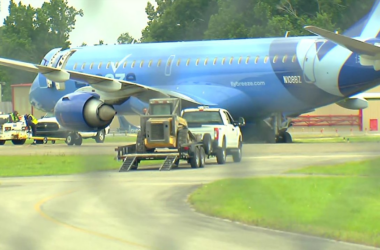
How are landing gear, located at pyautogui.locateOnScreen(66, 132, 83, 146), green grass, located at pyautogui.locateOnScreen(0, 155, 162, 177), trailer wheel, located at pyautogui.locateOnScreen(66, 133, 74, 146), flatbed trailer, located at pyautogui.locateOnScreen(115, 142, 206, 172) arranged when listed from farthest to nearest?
trailer wheel, located at pyautogui.locateOnScreen(66, 133, 74, 146) < landing gear, located at pyautogui.locateOnScreen(66, 132, 83, 146) < flatbed trailer, located at pyautogui.locateOnScreen(115, 142, 206, 172) < green grass, located at pyautogui.locateOnScreen(0, 155, 162, 177)

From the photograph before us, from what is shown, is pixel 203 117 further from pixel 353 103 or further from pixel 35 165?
pixel 353 103

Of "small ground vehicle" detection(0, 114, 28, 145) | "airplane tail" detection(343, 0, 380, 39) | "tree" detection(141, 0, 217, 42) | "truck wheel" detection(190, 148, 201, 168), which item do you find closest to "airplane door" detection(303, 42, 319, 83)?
"truck wheel" detection(190, 148, 201, 168)

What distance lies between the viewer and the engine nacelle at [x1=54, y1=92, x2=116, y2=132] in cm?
2288

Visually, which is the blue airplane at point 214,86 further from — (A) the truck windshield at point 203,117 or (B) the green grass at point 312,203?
(B) the green grass at point 312,203

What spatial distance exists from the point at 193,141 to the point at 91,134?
1626 centimetres

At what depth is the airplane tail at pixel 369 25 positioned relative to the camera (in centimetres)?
272

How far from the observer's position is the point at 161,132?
59.4 ft

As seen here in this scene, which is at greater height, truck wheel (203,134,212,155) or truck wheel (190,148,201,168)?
truck wheel (203,134,212,155)

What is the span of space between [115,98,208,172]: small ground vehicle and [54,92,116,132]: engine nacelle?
4.47 metres

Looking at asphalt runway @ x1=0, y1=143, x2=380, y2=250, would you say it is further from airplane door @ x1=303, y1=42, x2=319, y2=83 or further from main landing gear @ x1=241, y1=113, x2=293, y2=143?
main landing gear @ x1=241, y1=113, x2=293, y2=143

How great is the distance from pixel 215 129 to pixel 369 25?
1669cm

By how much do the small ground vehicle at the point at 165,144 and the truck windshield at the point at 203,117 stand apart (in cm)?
166

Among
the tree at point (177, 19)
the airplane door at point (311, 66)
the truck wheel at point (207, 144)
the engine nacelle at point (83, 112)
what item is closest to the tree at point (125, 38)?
the tree at point (177, 19)

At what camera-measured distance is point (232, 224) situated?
5934mm
